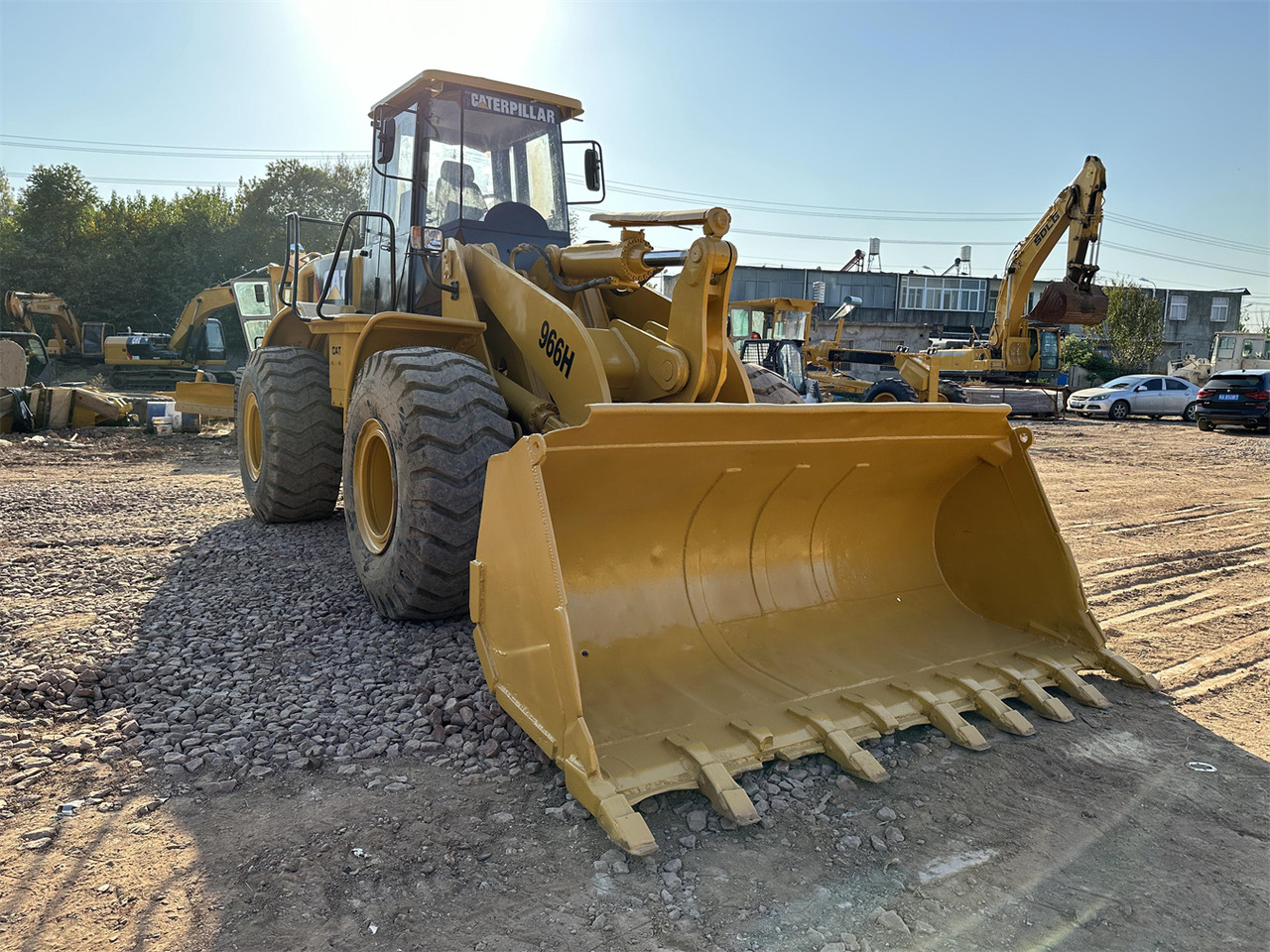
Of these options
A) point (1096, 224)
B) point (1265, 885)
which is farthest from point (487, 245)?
point (1096, 224)

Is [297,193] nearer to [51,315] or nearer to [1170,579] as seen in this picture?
[51,315]

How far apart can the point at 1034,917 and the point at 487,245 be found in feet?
14.0

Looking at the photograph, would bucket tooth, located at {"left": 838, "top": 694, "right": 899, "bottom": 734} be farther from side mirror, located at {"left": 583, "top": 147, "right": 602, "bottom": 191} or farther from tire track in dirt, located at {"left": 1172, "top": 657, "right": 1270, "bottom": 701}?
side mirror, located at {"left": 583, "top": 147, "right": 602, "bottom": 191}

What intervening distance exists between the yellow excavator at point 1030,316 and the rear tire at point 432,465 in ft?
44.4

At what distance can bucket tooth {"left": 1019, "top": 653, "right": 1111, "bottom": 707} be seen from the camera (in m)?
3.58

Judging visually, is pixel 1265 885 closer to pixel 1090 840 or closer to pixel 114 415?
pixel 1090 840

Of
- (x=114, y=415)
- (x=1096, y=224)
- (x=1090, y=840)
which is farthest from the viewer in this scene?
(x=1096, y=224)

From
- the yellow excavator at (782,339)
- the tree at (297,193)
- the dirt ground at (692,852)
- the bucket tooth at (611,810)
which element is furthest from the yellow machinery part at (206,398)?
the tree at (297,193)

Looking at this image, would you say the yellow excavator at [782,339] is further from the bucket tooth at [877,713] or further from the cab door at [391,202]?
the bucket tooth at [877,713]

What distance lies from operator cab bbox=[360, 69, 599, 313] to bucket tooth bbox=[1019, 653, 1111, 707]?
3804 millimetres

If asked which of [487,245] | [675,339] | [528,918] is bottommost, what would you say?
[528,918]

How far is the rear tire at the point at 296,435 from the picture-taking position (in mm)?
6160

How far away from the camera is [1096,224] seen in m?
18.2

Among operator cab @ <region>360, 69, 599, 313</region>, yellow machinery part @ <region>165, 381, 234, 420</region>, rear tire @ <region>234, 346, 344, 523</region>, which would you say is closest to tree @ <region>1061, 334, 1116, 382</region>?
yellow machinery part @ <region>165, 381, 234, 420</region>
